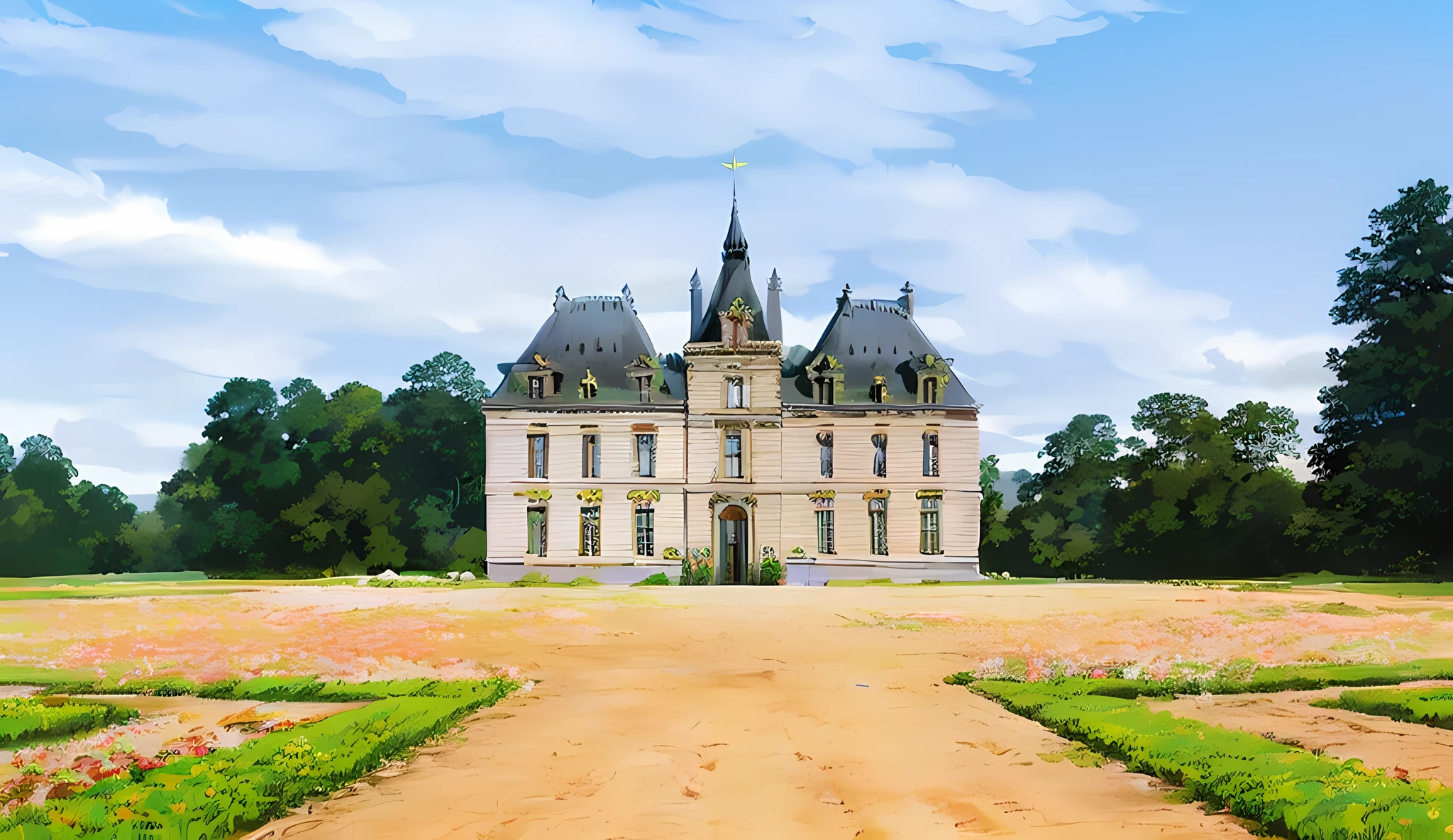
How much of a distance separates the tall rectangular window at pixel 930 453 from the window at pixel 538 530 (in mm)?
18749

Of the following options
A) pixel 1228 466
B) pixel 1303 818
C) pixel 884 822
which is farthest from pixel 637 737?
pixel 1228 466

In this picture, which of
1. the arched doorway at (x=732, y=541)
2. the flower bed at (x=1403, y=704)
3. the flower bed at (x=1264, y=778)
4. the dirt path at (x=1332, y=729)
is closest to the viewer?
the flower bed at (x=1264, y=778)

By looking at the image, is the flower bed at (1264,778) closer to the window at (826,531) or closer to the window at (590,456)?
the window at (826,531)

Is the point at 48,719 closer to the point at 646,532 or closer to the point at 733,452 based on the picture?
the point at 646,532

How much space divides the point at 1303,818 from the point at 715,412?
40.4 metres

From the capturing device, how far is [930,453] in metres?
49.0

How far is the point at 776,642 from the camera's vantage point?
19.8m

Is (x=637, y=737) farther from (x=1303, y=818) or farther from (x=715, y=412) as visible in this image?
(x=715, y=412)

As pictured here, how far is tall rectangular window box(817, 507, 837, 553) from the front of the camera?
48.0m

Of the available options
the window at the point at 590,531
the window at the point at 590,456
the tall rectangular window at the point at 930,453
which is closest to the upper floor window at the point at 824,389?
the tall rectangular window at the point at 930,453

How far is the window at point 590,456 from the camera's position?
47.7 meters

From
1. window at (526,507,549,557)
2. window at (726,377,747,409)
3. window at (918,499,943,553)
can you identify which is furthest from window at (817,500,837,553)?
window at (526,507,549,557)

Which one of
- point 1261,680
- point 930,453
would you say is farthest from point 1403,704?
point 930,453

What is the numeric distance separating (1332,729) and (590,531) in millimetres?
38672
